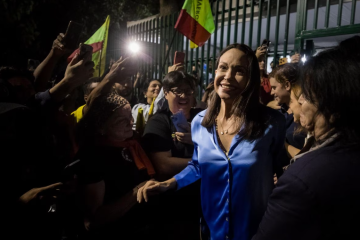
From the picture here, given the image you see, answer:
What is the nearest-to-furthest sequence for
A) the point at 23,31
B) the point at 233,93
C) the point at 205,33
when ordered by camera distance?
the point at 233,93
the point at 205,33
the point at 23,31

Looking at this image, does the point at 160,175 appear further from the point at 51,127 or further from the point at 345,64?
the point at 345,64

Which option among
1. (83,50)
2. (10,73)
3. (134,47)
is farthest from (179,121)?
(134,47)

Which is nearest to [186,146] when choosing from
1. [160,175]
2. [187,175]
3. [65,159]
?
[160,175]

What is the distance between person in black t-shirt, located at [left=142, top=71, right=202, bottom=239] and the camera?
2508 mm

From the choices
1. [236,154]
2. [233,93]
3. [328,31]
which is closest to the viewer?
[236,154]

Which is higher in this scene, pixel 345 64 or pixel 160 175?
pixel 345 64

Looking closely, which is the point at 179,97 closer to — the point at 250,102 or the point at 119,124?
the point at 119,124

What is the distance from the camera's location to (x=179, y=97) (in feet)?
9.78

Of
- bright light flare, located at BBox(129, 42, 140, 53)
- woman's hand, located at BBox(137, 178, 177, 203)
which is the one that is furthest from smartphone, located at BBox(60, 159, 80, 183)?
bright light flare, located at BBox(129, 42, 140, 53)

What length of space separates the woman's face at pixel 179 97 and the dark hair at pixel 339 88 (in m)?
1.82

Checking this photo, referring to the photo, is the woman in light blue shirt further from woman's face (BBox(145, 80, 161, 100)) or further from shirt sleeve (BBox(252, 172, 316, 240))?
woman's face (BBox(145, 80, 161, 100))

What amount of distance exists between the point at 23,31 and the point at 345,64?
30.4ft

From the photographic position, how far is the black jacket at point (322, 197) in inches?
40.1

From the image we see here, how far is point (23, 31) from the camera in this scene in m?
8.61
